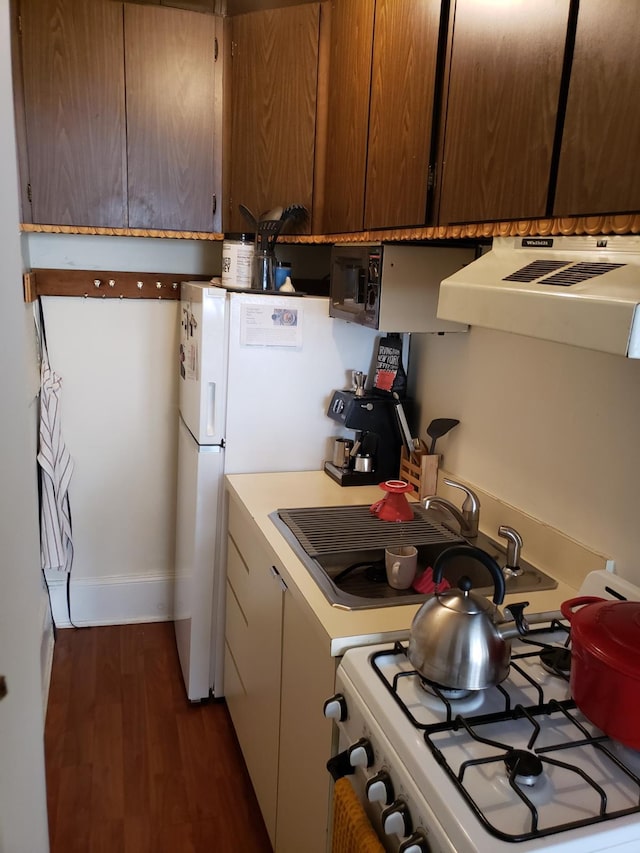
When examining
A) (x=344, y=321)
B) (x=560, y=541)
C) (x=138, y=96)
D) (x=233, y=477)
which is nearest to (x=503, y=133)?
(x=560, y=541)

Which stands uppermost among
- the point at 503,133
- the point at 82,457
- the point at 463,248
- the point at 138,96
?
the point at 138,96

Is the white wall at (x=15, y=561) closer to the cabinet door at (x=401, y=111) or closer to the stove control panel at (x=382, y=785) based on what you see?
the stove control panel at (x=382, y=785)

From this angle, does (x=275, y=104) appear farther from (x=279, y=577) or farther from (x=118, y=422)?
(x=279, y=577)

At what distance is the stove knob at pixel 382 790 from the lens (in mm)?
1077

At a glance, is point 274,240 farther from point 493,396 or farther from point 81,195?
point 493,396

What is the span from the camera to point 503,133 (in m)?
1.29

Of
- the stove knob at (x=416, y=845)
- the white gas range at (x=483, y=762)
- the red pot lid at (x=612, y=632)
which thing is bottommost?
the stove knob at (x=416, y=845)

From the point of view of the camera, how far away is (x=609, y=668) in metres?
1.05

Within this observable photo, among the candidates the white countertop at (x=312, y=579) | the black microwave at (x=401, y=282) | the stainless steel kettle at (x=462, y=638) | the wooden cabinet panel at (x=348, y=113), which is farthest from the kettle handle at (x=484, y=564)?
the wooden cabinet panel at (x=348, y=113)

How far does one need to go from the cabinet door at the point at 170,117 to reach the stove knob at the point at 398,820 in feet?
6.86

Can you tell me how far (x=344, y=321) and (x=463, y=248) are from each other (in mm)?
491

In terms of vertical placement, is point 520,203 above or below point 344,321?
above

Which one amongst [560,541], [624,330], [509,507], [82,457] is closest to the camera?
[624,330]

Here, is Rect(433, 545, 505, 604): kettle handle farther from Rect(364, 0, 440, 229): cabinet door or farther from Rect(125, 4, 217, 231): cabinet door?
Rect(125, 4, 217, 231): cabinet door
